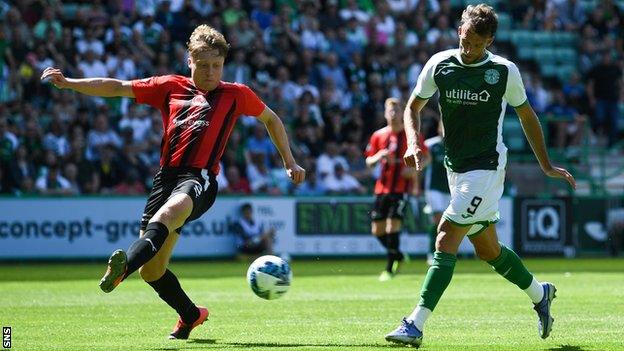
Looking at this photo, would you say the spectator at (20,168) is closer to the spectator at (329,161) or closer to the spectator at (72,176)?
the spectator at (72,176)

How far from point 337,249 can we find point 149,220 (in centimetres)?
1461

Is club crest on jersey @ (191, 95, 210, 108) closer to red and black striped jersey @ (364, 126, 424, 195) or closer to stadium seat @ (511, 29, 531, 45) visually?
red and black striped jersey @ (364, 126, 424, 195)

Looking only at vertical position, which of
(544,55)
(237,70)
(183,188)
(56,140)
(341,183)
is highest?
(183,188)

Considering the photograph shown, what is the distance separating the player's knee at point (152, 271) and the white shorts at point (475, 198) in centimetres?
227

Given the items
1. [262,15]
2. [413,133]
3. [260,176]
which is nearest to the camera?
[413,133]

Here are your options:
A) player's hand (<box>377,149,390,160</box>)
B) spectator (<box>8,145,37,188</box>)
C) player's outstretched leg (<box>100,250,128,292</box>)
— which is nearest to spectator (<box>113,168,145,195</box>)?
spectator (<box>8,145,37,188</box>)

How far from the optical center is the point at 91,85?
373 inches

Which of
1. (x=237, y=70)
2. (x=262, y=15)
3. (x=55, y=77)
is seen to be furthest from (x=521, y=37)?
(x=55, y=77)

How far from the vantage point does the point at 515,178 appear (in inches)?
1072

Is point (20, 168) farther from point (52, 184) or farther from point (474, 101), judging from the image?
point (474, 101)

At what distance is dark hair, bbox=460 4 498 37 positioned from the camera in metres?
8.97

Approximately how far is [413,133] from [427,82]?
41cm

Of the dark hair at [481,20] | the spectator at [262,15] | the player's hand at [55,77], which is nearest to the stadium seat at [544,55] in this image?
the spectator at [262,15]

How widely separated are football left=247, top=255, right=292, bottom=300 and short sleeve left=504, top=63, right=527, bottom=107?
7.60 ft
